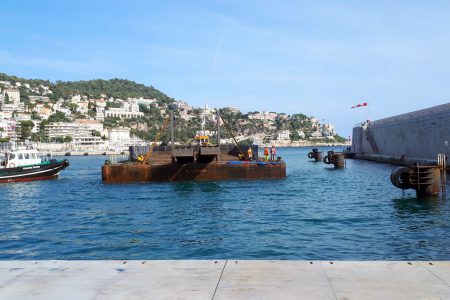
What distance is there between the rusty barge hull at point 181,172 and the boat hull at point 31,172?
11.6m

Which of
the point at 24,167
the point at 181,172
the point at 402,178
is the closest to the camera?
the point at 402,178

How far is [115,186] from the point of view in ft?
132

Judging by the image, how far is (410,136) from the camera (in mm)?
66812

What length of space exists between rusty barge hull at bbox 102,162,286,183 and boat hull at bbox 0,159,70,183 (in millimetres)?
11639

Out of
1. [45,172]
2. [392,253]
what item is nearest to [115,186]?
[45,172]

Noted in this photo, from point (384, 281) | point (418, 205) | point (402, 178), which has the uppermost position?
point (402, 178)

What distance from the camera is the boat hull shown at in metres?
46.9

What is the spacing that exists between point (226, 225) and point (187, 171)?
21580 millimetres

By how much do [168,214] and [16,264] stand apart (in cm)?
1490

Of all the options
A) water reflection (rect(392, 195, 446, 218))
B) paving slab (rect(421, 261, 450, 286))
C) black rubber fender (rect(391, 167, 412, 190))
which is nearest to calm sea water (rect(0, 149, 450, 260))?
water reflection (rect(392, 195, 446, 218))

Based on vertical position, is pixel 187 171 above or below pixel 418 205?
above

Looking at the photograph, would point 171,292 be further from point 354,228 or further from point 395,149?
point 395,149

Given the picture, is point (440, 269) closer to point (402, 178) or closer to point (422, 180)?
point (422, 180)

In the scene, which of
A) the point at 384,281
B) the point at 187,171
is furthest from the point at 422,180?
the point at 384,281
